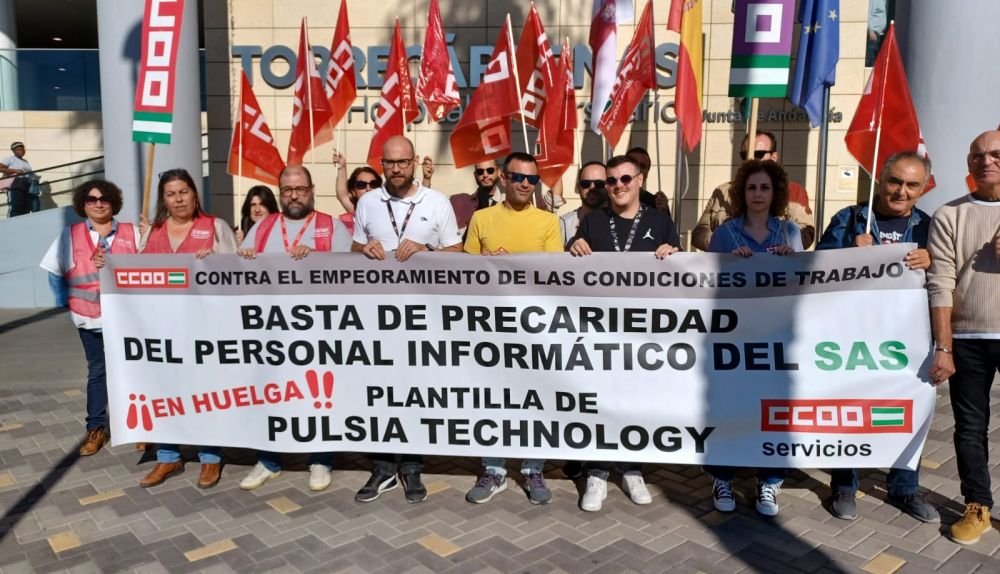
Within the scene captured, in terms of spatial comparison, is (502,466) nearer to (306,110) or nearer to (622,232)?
(622,232)

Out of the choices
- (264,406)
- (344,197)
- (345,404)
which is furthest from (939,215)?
(344,197)

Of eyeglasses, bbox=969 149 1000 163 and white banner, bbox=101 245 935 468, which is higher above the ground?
eyeglasses, bbox=969 149 1000 163

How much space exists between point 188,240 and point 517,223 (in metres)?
2.12

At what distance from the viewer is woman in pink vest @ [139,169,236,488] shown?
4.64 meters

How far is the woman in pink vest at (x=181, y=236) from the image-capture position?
464cm

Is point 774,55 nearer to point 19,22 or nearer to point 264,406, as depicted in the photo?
point 264,406

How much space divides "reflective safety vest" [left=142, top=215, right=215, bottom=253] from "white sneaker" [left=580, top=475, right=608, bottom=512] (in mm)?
2786

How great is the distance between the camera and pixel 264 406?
14.7 ft

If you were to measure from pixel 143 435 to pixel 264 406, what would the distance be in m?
0.83

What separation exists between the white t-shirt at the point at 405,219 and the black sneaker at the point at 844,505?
2.73 metres

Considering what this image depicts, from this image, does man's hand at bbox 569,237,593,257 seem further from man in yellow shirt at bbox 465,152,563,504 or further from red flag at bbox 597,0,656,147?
red flag at bbox 597,0,656,147

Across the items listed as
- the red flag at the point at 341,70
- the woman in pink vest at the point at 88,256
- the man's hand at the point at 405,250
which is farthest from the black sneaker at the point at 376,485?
the red flag at the point at 341,70

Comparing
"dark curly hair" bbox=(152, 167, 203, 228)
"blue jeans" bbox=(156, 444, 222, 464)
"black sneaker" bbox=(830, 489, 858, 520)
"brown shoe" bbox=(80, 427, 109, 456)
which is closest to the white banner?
"blue jeans" bbox=(156, 444, 222, 464)

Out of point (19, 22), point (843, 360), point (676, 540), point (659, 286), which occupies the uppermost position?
point (19, 22)
